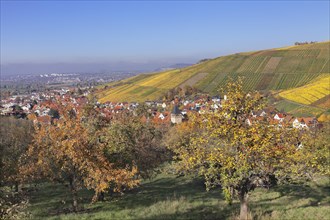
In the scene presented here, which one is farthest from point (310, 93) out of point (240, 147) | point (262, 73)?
Result: point (240, 147)

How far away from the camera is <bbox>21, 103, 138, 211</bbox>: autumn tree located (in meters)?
19.6

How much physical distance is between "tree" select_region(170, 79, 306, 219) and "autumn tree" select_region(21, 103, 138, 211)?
15.9 ft

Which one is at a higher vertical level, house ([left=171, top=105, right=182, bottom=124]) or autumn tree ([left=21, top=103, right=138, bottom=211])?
autumn tree ([left=21, top=103, right=138, bottom=211])

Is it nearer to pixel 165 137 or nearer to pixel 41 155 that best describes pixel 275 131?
pixel 41 155

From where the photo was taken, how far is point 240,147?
16.9 m

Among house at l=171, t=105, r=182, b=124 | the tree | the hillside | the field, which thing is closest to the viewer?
the tree

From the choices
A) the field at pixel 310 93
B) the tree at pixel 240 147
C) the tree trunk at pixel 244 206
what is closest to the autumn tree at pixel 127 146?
the tree at pixel 240 147

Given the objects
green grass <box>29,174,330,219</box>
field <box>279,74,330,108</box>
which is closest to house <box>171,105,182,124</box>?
field <box>279,74,330,108</box>

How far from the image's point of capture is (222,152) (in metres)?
16.8

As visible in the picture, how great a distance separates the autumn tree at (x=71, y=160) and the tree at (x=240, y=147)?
484 cm

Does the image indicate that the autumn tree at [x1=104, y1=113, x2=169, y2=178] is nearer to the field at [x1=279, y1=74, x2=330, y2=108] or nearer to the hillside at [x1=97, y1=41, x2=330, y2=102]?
the field at [x1=279, y1=74, x2=330, y2=108]

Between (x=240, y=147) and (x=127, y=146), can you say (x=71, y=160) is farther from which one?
(x=240, y=147)

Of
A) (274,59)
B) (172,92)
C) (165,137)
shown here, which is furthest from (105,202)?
(274,59)

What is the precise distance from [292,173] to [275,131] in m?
2.51
